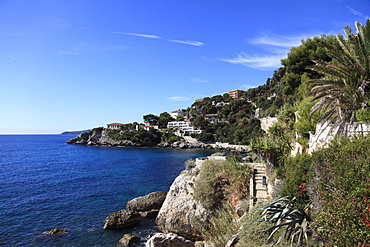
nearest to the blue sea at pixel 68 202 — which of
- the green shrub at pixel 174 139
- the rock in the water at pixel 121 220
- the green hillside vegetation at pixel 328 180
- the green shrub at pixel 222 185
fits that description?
the rock in the water at pixel 121 220

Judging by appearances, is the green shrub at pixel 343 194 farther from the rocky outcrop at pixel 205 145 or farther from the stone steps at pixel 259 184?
the rocky outcrop at pixel 205 145

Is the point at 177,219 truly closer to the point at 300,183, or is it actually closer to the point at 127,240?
the point at 127,240

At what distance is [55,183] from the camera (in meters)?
27.1

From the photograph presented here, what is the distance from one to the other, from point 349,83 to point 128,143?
83.1 metres

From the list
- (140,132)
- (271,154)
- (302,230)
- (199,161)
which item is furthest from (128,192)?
(140,132)

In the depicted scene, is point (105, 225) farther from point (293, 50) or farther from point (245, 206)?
point (293, 50)

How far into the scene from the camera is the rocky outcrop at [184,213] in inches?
510

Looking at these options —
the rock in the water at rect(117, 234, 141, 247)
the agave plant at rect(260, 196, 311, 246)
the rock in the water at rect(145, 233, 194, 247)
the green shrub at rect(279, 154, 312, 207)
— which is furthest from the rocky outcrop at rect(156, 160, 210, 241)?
the green shrub at rect(279, 154, 312, 207)

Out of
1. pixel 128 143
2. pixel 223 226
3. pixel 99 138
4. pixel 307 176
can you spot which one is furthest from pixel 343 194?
pixel 99 138

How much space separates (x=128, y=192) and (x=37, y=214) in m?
7.99

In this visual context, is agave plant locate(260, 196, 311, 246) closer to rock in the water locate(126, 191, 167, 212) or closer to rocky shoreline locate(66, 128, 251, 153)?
rock in the water locate(126, 191, 167, 212)

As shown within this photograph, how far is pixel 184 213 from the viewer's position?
13703 millimetres

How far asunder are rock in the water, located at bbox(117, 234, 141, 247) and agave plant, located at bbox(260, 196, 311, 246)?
857cm

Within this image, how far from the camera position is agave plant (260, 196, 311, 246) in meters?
6.02
